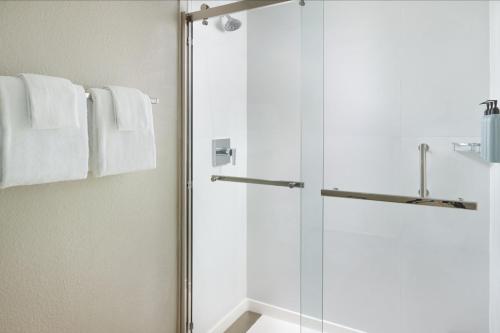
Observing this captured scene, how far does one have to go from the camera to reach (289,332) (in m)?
1.48

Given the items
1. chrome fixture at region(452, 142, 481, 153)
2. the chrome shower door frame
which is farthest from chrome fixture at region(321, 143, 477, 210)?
the chrome shower door frame

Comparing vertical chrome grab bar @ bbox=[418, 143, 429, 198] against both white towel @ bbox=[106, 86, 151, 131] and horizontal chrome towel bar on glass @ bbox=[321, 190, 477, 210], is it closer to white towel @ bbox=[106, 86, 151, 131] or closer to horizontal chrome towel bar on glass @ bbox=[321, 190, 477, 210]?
horizontal chrome towel bar on glass @ bbox=[321, 190, 477, 210]

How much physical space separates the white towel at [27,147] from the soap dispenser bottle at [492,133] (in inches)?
58.1

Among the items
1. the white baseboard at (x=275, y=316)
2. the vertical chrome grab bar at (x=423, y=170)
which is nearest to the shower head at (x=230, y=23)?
the vertical chrome grab bar at (x=423, y=170)

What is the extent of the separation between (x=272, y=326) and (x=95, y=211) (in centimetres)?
102

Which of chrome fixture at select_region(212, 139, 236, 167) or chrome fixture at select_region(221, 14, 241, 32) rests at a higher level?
chrome fixture at select_region(221, 14, 241, 32)

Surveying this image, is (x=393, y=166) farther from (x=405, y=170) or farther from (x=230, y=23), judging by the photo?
(x=230, y=23)

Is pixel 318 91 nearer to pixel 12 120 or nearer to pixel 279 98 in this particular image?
pixel 279 98

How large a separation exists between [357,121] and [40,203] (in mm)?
1397

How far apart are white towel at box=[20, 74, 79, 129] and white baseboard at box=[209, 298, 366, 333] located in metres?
1.20

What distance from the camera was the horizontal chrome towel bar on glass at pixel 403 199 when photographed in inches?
50.2

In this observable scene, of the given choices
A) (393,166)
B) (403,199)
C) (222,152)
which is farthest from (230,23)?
(403,199)

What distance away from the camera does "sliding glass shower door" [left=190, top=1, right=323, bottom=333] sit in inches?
56.1

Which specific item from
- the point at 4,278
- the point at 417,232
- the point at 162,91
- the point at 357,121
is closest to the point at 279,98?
the point at 357,121
